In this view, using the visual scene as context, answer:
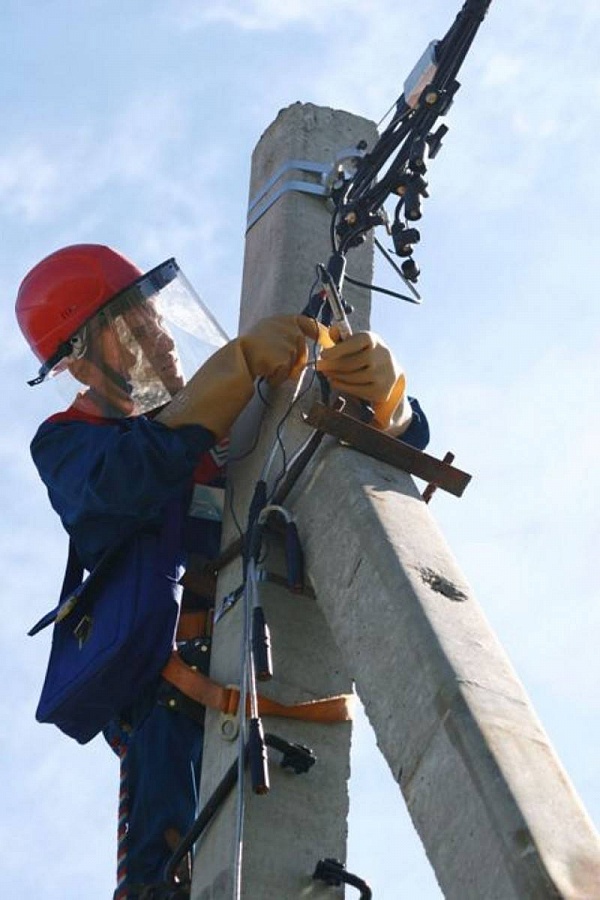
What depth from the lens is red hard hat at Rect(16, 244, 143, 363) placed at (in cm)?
630

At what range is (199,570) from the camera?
5.66 meters

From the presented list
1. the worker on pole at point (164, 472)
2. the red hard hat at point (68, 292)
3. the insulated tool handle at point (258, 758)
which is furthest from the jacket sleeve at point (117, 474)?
the insulated tool handle at point (258, 758)

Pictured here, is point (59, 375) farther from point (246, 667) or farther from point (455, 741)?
point (455, 741)

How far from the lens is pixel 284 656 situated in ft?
16.7

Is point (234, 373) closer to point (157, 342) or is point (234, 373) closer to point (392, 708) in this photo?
point (157, 342)

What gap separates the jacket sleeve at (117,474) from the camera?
5.34m

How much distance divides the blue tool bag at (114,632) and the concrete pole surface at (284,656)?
0.55 feet

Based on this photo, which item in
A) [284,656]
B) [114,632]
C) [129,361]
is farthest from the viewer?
[129,361]

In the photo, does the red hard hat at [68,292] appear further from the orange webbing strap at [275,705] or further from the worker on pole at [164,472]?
the orange webbing strap at [275,705]

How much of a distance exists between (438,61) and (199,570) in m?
1.72

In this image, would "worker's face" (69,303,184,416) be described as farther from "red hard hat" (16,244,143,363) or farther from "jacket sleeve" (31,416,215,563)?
"jacket sleeve" (31,416,215,563)

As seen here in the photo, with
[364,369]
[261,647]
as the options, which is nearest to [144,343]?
[364,369]

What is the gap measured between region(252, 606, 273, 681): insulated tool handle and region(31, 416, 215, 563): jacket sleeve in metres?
0.61

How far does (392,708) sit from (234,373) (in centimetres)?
136
